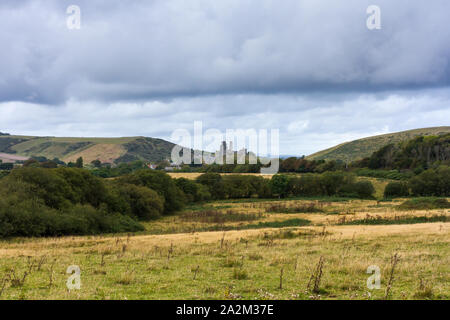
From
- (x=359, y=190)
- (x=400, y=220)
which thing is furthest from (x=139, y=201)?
(x=359, y=190)

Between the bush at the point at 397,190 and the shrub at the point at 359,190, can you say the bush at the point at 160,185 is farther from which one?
the bush at the point at 397,190

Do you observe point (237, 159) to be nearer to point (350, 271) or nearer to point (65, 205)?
point (65, 205)

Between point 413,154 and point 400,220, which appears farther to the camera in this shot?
point 413,154

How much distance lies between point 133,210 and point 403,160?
106 m

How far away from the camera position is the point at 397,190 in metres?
89.8

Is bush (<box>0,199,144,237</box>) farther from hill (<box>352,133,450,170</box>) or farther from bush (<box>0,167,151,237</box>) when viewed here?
hill (<box>352,133,450,170</box>)

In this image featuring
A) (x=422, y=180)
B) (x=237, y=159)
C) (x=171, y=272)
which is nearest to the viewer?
(x=171, y=272)

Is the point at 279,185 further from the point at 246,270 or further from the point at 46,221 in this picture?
the point at 246,270

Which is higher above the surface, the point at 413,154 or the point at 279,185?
the point at 413,154

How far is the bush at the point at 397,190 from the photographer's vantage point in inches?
3529

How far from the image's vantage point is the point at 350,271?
41.4 feet
